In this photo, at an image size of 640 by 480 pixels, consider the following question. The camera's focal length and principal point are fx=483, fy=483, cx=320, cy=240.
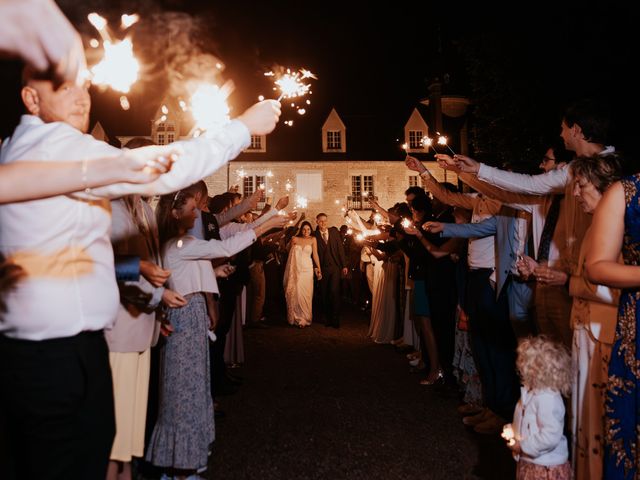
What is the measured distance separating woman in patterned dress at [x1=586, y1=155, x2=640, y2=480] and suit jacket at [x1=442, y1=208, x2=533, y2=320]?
210cm

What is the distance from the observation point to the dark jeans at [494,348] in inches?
221

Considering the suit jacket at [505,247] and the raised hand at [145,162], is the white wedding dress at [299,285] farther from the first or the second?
the raised hand at [145,162]

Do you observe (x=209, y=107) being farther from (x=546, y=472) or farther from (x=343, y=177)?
(x=343, y=177)

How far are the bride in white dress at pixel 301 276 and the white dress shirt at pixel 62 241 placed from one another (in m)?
11.3

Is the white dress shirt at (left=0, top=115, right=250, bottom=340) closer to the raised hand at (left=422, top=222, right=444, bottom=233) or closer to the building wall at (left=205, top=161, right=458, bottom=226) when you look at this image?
the raised hand at (left=422, top=222, right=444, bottom=233)

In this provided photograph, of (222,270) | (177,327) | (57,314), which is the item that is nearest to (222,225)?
(222,270)

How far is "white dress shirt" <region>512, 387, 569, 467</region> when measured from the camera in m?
3.36

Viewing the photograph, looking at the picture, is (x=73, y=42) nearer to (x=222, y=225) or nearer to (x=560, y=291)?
(x=560, y=291)

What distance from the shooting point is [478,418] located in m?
5.68

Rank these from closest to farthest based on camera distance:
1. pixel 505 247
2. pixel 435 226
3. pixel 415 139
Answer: pixel 505 247 < pixel 435 226 < pixel 415 139

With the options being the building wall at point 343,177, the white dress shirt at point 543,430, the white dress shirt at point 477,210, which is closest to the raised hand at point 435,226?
the white dress shirt at point 477,210

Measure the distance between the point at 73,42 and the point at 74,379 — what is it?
1561 millimetres

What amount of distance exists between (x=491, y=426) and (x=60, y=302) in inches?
192

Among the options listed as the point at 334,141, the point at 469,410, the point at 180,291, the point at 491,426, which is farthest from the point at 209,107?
the point at 334,141
